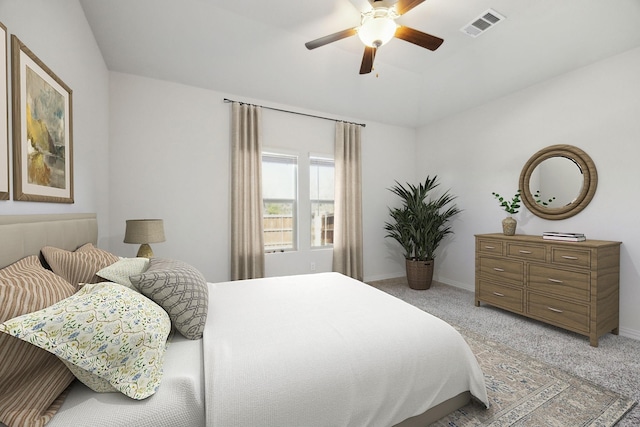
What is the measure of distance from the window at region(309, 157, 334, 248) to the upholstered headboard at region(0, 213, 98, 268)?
2772 millimetres

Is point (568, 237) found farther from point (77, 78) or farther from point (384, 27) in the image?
point (77, 78)

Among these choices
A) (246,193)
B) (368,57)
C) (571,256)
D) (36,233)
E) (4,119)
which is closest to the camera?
(4,119)

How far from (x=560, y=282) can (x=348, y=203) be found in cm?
263

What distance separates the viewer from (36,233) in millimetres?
1414

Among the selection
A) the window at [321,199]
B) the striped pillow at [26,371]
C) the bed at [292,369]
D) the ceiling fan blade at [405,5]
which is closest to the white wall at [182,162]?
the window at [321,199]

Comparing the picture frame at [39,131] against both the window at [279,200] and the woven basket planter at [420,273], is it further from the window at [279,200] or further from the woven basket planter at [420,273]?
the woven basket planter at [420,273]

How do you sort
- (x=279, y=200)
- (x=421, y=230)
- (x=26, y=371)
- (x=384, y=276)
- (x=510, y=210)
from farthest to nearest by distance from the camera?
(x=384, y=276) < (x=421, y=230) < (x=279, y=200) < (x=510, y=210) < (x=26, y=371)

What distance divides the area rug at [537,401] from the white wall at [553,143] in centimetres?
144

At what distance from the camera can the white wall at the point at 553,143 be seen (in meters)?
2.66

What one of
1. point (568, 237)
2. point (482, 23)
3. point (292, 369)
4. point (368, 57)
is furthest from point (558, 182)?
point (292, 369)

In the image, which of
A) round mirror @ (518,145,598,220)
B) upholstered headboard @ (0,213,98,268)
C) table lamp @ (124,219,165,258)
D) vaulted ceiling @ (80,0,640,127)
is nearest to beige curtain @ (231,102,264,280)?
vaulted ceiling @ (80,0,640,127)

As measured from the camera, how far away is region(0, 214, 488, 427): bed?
96 cm

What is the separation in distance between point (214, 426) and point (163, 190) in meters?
2.96

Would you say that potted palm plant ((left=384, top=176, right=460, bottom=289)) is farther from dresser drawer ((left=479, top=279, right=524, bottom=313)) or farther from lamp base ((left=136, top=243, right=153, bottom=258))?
lamp base ((left=136, top=243, right=153, bottom=258))
